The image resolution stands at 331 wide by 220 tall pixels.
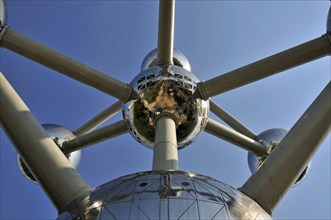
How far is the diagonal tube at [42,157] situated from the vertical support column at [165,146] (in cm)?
144

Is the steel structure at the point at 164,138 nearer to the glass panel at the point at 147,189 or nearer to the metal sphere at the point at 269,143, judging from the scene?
the glass panel at the point at 147,189

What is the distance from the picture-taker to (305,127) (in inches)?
250

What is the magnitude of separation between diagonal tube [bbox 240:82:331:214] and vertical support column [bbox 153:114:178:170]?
50.7 inches

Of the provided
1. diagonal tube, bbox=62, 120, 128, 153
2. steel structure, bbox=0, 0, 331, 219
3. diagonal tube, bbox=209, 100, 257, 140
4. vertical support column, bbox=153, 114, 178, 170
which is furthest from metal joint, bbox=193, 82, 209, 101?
diagonal tube, bbox=209, 100, 257, 140

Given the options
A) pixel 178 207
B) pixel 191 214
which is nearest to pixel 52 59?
pixel 178 207

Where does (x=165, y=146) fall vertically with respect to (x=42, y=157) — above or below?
above

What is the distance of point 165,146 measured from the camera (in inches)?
293

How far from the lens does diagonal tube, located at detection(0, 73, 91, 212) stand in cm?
564

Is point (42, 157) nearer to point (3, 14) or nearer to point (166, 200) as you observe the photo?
point (166, 200)

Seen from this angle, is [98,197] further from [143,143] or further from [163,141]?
[143,143]

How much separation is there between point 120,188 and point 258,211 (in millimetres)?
1425

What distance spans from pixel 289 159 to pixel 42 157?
2813 mm

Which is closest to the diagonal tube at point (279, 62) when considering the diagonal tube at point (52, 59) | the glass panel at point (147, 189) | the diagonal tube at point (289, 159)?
the diagonal tube at point (289, 159)

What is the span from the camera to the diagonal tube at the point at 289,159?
587 centimetres
